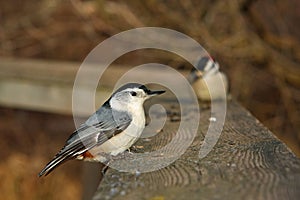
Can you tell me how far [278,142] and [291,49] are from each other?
11.5ft

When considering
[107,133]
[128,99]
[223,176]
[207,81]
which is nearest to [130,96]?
[128,99]

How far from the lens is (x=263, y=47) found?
555 centimetres

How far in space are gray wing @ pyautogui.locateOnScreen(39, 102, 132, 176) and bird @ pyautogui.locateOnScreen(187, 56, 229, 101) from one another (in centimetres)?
128

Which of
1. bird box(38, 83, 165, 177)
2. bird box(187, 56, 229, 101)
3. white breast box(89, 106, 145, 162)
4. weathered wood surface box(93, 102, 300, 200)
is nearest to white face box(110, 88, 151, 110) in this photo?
bird box(38, 83, 165, 177)

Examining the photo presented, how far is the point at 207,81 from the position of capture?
394 centimetres

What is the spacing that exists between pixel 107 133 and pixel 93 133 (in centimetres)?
7

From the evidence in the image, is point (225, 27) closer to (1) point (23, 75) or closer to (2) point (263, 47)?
(2) point (263, 47)

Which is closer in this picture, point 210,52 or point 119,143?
point 119,143

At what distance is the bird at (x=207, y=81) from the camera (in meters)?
3.80

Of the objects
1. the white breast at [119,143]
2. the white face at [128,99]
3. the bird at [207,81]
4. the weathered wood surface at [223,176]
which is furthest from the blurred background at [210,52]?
the weathered wood surface at [223,176]

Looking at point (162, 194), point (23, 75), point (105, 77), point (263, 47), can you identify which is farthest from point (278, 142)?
point (263, 47)

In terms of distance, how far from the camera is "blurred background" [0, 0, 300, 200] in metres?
5.53

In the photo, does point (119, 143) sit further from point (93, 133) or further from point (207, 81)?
point (207, 81)

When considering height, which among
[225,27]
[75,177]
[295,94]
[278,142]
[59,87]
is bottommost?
[278,142]
